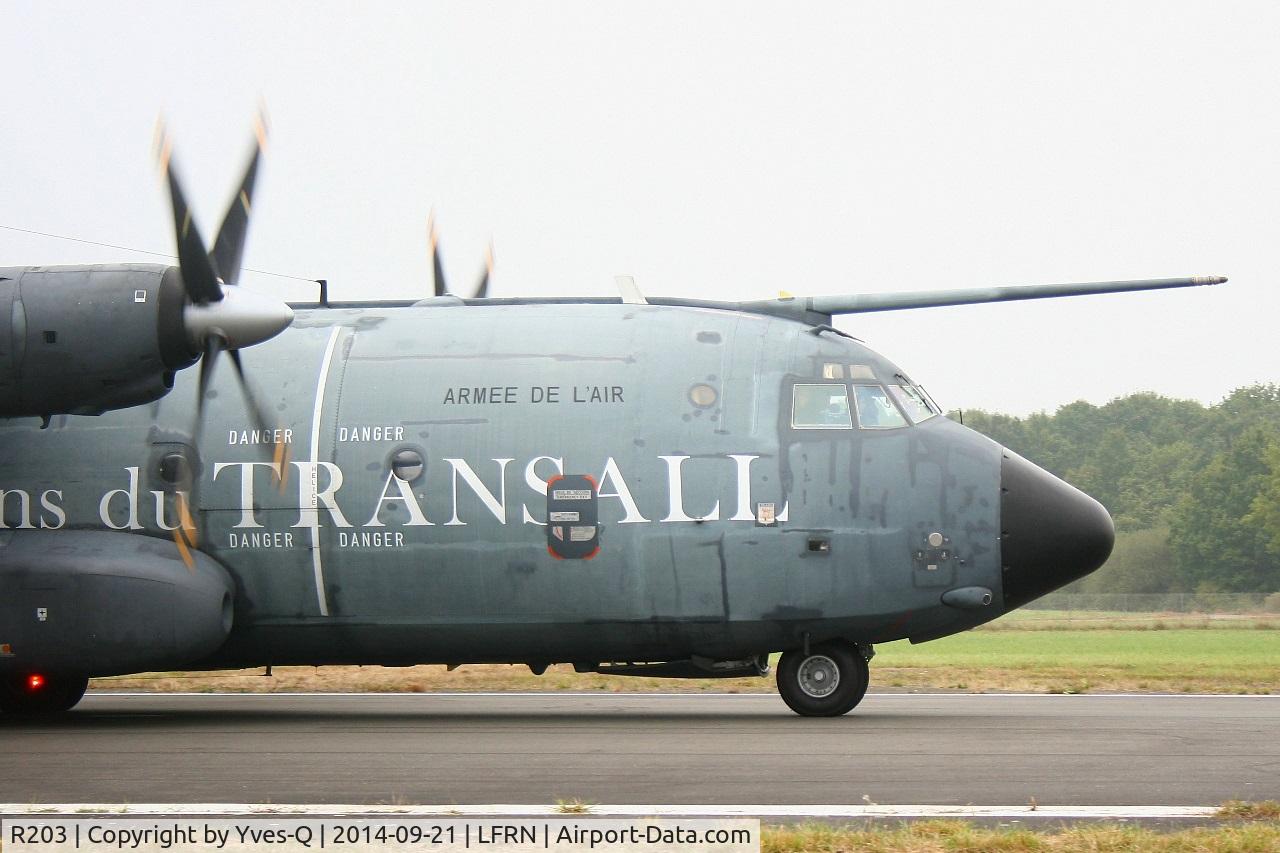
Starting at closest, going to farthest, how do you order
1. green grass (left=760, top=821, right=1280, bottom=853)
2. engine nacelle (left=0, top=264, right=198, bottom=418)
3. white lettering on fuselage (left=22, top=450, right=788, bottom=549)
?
green grass (left=760, top=821, right=1280, bottom=853)
engine nacelle (left=0, top=264, right=198, bottom=418)
white lettering on fuselage (left=22, top=450, right=788, bottom=549)

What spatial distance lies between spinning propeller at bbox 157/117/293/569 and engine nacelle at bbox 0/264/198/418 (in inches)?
6.5

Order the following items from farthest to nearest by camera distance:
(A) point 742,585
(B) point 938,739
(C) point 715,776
→ (A) point 742,585, (B) point 938,739, (C) point 715,776

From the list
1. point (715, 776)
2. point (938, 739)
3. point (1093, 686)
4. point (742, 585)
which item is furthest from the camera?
point (1093, 686)

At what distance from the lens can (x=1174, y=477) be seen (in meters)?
115

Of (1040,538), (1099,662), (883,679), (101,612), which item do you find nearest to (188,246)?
(101,612)

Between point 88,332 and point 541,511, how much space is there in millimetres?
5393

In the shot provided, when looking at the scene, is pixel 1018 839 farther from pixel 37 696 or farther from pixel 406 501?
pixel 37 696

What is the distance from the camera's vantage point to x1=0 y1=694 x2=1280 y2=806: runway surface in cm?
1075

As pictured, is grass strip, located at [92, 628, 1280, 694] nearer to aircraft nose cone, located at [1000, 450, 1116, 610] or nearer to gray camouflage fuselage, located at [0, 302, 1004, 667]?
aircraft nose cone, located at [1000, 450, 1116, 610]

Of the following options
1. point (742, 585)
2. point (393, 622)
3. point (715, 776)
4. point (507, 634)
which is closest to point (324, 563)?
point (393, 622)

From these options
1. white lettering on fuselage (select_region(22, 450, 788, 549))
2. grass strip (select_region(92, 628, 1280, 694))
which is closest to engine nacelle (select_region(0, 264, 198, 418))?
white lettering on fuselage (select_region(22, 450, 788, 549))

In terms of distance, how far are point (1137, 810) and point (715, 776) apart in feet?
10.9

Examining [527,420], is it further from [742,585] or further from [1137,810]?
[1137,810]

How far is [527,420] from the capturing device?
17.4 meters
